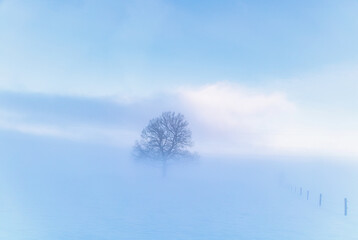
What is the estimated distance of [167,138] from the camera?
22.1 metres

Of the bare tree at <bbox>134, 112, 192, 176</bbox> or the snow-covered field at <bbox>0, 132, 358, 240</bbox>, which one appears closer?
the snow-covered field at <bbox>0, 132, 358, 240</bbox>

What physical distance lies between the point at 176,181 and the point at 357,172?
17.6 metres

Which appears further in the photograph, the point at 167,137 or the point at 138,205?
the point at 167,137

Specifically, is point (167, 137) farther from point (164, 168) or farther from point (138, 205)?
point (138, 205)

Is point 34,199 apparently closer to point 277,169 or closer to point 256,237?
point 256,237

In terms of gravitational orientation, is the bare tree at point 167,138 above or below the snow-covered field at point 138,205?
above

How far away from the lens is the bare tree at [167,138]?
22.1 m

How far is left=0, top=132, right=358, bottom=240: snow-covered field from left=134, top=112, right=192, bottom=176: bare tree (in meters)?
1.23

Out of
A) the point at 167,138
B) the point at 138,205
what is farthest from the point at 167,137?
the point at 138,205

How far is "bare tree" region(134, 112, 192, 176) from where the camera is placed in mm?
22078

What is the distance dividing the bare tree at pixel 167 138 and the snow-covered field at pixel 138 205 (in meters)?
1.23

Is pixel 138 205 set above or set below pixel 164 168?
below

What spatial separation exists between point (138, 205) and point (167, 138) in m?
8.70

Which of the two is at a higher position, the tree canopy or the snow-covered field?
the tree canopy
